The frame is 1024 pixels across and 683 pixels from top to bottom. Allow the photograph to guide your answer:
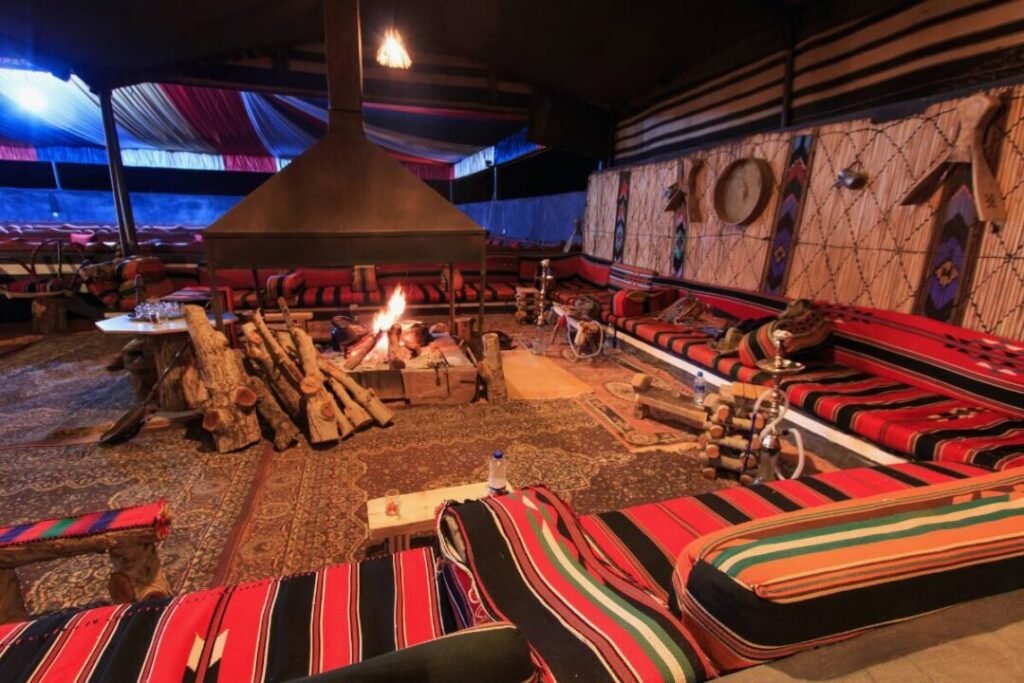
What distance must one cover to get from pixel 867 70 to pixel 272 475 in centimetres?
526

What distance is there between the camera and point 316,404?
10.5 ft

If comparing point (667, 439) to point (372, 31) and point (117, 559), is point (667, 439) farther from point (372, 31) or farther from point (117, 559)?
point (372, 31)

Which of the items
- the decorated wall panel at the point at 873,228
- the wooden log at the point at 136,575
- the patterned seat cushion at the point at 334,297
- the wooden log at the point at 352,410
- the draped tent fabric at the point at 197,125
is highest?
the draped tent fabric at the point at 197,125

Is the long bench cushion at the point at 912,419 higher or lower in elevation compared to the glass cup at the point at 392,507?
higher

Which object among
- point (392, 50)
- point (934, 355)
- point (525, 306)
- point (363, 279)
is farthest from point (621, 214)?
point (934, 355)

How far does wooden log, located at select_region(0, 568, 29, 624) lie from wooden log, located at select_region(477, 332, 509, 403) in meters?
2.80

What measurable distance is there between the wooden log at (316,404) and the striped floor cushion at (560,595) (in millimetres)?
2035

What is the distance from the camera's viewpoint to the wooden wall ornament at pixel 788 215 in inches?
160

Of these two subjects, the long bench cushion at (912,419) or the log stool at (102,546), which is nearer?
the log stool at (102,546)

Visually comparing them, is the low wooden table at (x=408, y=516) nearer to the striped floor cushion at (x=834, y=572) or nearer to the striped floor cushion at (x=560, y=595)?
the striped floor cushion at (x=560, y=595)

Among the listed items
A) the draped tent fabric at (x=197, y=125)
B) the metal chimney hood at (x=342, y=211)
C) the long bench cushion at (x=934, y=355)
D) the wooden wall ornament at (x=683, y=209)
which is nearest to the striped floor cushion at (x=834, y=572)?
the long bench cushion at (x=934, y=355)

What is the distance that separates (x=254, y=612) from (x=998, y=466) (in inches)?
118

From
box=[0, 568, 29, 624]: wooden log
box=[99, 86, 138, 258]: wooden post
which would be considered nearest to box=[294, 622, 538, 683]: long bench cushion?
box=[0, 568, 29, 624]: wooden log

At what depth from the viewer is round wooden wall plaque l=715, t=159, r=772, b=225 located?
4.43 metres
